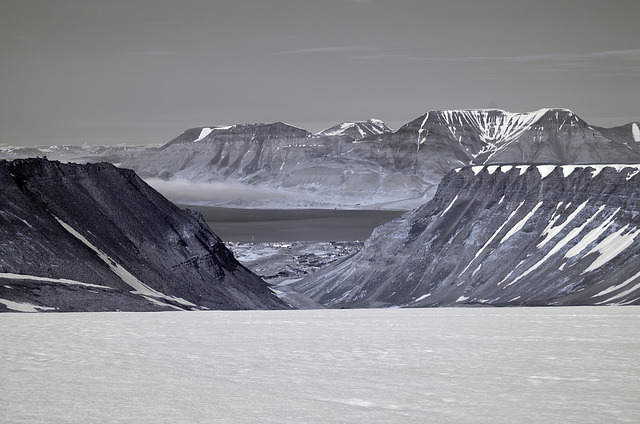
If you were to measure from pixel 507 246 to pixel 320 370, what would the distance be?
302ft

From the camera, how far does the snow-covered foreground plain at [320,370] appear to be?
11.1m

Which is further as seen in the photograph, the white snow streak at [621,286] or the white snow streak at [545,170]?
the white snow streak at [545,170]

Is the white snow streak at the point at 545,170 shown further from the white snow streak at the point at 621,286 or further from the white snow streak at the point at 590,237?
the white snow streak at the point at 621,286

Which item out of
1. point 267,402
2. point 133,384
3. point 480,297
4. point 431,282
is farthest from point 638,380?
point 431,282

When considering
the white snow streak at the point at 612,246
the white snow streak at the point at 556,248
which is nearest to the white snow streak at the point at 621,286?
the white snow streak at the point at 612,246

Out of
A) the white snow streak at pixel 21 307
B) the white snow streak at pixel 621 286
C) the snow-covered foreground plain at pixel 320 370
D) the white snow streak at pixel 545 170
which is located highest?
the white snow streak at pixel 545 170

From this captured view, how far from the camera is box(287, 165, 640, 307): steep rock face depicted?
83500 mm

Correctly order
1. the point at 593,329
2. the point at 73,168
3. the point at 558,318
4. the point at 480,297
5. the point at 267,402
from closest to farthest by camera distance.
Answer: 1. the point at 267,402
2. the point at 593,329
3. the point at 558,318
4. the point at 73,168
5. the point at 480,297

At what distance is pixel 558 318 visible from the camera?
21781 millimetres

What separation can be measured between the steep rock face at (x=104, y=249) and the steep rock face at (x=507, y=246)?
2587 cm

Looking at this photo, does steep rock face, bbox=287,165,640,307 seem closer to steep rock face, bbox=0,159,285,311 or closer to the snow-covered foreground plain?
steep rock face, bbox=0,159,285,311

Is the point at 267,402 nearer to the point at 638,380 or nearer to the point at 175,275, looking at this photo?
the point at 638,380

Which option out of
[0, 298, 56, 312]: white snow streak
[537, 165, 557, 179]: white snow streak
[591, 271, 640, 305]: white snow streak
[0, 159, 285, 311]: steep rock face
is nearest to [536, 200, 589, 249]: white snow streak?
[537, 165, 557, 179]: white snow streak

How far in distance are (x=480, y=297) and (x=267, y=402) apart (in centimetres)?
7822
